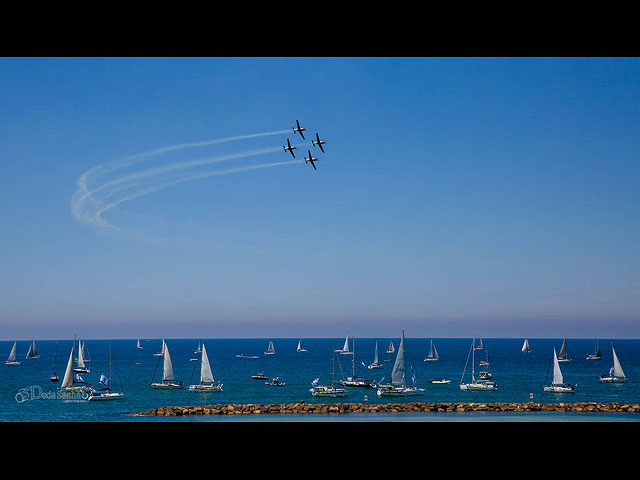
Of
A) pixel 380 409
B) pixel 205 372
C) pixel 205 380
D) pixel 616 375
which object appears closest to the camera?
pixel 380 409

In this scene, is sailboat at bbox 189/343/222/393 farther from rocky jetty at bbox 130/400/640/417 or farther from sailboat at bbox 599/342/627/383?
sailboat at bbox 599/342/627/383

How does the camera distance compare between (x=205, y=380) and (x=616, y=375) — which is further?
(x=616, y=375)

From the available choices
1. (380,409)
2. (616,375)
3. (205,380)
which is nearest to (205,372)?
(205,380)

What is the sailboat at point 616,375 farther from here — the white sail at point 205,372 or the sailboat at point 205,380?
the white sail at point 205,372

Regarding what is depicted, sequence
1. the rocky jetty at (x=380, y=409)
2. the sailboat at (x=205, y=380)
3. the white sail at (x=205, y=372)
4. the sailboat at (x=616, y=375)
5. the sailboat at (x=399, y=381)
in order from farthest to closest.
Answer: the sailboat at (x=616, y=375) → the sailboat at (x=205, y=380) → the white sail at (x=205, y=372) → the sailboat at (x=399, y=381) → the rocky jetty at (x=380, y=409)

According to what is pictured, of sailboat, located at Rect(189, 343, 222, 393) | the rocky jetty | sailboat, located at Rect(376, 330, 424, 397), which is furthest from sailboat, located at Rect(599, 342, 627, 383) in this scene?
sailboat, located at Rect(189, 343, 222, 393)

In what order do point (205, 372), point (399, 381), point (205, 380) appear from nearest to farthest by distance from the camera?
point (399, 381) → point (205, 380) → point (205, 372)

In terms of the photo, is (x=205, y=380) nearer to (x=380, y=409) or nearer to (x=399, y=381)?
(x=399, y=381)

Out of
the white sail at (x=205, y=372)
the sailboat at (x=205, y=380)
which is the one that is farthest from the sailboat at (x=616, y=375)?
the white sail at (x=205, y=372)
